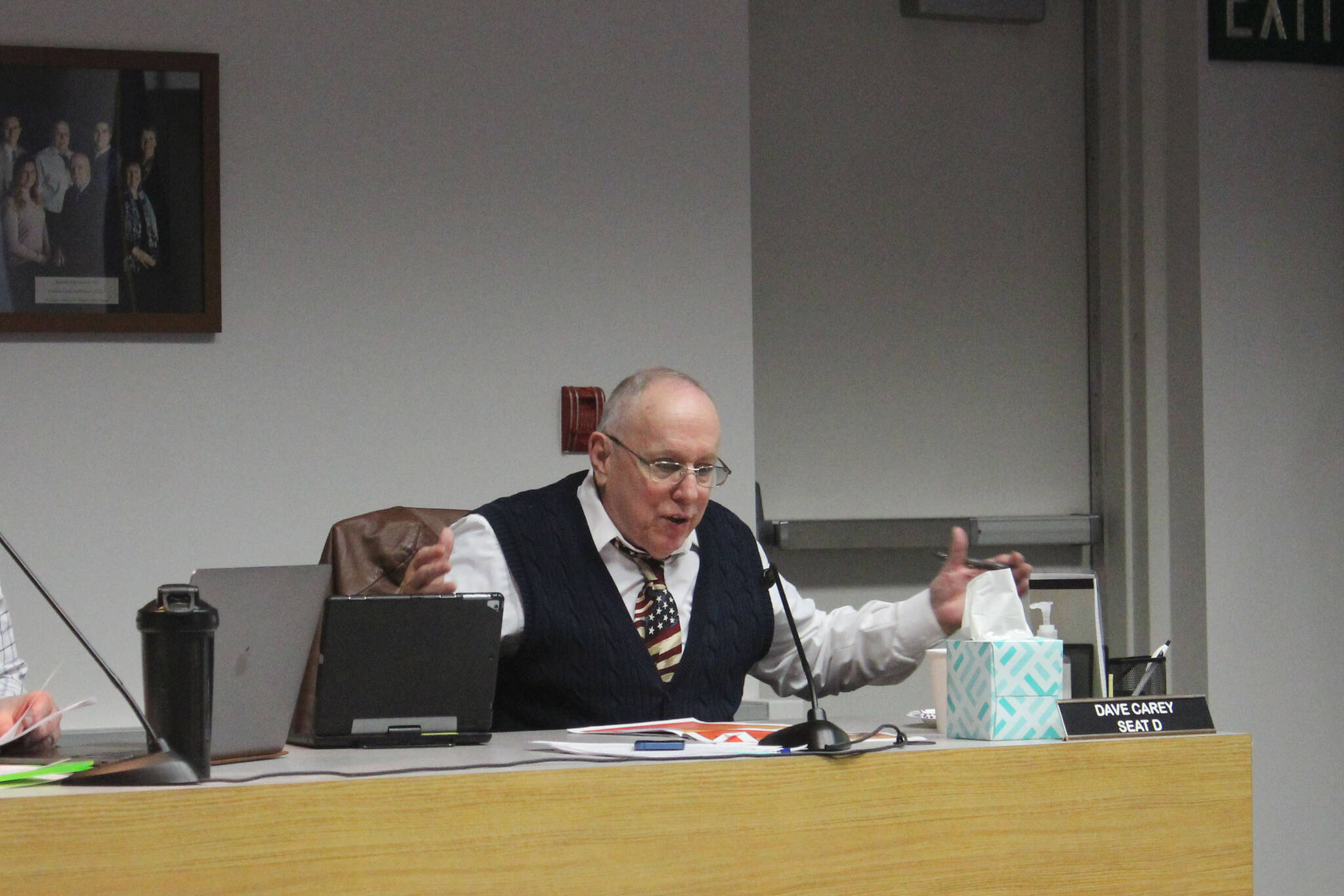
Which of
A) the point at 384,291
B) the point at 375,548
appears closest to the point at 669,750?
the point at 375,548

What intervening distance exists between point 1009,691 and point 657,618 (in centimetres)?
79

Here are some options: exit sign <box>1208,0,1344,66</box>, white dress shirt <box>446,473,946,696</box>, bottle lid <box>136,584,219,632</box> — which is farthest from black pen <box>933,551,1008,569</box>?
exit sign <box>1208,0,1344,66</box>

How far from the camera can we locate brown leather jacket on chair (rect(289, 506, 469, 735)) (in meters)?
2.43

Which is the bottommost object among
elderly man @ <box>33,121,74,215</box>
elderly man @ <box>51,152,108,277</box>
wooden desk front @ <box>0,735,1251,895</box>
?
wooden desk front @ <box>0,735,1251,895</box>

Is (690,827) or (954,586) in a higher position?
(954,586)

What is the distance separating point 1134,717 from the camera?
163cm

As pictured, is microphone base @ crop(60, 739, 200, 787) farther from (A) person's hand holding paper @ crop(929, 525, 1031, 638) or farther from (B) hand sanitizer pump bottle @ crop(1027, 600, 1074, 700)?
(A) person's hand holding paper @ crop(929, 525, 1031, 638)

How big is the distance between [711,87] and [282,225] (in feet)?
3.18

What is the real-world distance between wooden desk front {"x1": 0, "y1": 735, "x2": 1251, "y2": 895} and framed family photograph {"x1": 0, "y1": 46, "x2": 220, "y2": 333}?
60.0 inches

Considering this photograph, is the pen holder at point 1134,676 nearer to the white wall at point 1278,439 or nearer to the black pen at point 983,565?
the black pen at point 983,565

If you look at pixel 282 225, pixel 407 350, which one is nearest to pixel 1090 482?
pixel 407 350

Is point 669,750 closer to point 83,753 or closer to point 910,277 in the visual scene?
point 83,753

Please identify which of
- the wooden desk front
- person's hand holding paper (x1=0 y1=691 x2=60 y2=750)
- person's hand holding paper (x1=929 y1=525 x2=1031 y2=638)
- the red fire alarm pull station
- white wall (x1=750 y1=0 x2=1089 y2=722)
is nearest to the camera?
the wooden desk front

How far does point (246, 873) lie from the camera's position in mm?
1261
